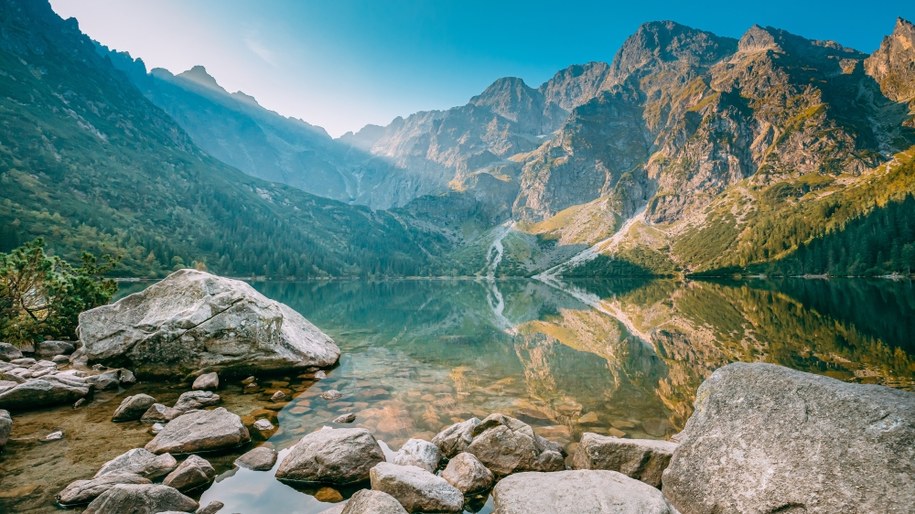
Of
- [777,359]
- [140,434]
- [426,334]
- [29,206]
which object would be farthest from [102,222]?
[777,359]

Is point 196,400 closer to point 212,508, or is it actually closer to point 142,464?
point 142,464

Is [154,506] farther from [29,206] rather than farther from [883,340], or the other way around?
[29,206]

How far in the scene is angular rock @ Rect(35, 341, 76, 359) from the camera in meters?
22.5

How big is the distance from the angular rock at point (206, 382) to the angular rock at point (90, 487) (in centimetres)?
1070

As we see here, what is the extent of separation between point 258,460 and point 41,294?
25.2m

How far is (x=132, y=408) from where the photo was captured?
14.9 m

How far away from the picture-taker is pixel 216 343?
70.0ft

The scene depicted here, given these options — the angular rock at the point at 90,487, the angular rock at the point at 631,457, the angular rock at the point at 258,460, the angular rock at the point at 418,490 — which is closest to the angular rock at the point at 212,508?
the angular rock at the point at 90,487

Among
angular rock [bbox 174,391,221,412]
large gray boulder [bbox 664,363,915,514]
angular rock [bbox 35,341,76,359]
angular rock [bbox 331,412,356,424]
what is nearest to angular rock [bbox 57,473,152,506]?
angular rock [bbox 174,391,221,412]

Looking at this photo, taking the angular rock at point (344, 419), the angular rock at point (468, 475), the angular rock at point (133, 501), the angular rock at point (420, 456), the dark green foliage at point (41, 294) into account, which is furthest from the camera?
the dark green foliage at point (41, 294)

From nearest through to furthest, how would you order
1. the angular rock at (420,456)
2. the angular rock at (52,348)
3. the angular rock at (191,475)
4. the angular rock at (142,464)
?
1. the angular rock at (191,475)
2. the angular rock at (142,464)
3. the angular rock at (420,456)
4. the angular rock at (52,348)

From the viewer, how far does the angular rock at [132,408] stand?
1468 cm

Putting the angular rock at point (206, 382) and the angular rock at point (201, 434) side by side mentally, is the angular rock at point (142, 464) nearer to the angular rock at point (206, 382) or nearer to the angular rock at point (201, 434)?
the angular rock at point (201, 434)

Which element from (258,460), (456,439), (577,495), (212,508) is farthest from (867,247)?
(212,508)
